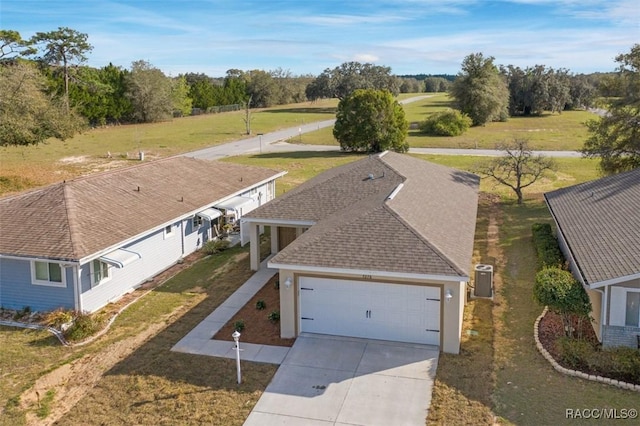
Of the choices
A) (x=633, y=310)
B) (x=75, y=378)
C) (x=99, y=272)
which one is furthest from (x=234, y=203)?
(x=633, y=310)

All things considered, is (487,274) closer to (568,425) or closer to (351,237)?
(351,237)

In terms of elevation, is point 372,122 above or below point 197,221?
above

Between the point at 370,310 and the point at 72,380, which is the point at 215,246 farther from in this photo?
the point at 72,380

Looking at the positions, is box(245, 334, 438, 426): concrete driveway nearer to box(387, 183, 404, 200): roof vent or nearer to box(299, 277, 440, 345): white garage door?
box(299, 277, 440, 345): white garage door

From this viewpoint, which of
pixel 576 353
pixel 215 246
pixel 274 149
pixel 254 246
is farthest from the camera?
pixel 274 149

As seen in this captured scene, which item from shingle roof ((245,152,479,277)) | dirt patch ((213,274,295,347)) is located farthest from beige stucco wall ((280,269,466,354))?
dirt patch ((213,274,295,347))

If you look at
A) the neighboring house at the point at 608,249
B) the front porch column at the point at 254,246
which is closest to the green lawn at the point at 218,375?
the front porch column at the point at 254,246
